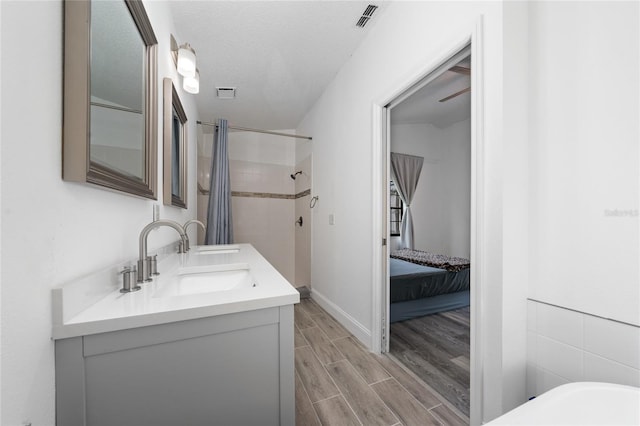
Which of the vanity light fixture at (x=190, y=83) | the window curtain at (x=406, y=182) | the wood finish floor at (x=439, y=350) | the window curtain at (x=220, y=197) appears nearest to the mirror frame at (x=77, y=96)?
the vanity light fixture at (x=190, y=83)

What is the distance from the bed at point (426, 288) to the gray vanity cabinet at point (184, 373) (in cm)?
177

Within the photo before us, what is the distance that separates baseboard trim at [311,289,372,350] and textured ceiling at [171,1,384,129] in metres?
2.24

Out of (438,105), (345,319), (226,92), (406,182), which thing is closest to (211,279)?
(345,319)

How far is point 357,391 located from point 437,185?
375 cm

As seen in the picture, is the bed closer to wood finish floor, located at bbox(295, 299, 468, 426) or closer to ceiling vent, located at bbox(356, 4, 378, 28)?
wood finish floor, located at bbox(295, 299, 468, 426)

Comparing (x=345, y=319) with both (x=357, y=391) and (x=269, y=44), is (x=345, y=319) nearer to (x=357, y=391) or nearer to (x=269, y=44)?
(x=357, y=391)

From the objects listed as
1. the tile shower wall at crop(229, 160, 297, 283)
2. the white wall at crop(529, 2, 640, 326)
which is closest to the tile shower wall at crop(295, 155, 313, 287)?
the tile shower wall at crop(229, 160, 297, 283)

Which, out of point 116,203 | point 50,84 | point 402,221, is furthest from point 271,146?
point 50,84

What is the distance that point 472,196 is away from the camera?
1.13 metres

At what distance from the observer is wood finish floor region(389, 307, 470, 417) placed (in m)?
1.46

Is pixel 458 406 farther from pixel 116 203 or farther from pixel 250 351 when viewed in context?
pixel 116 203

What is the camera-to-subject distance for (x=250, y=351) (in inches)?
27.9

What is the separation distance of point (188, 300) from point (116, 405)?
25 centimetres

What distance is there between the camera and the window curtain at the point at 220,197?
2.67 meters
